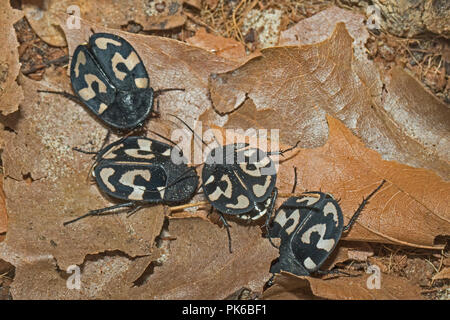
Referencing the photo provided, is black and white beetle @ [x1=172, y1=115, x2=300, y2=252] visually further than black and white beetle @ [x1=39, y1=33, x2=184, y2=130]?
No

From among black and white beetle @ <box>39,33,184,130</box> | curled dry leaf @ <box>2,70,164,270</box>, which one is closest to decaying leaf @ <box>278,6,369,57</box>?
black and white beetle @ <box>39,33,184,130</box>

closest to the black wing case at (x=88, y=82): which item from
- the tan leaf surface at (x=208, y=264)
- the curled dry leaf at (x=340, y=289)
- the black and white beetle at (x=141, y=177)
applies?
the black and white beetle at (x=141, y=177)

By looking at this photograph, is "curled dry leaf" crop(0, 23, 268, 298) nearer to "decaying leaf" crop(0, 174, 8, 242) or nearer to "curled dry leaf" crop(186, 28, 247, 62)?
"decaying leaf" crop(0, 174, 8, 242)

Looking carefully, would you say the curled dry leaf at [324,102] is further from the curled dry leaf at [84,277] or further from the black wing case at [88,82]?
the curled dry leaf at [84,277]

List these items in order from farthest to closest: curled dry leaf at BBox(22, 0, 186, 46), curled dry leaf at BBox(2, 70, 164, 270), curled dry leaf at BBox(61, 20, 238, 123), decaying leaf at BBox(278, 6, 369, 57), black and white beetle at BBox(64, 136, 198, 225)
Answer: decaying leaf at BBox(278, 6, 369, 57), curled dry leaf at BBox(22, 0, 186, 46), curled dry leaf at BBox(61, 20, 238, 123), black and white beetle at BBox(64, 136, 198, 225), curled dry leaf at BBox(2, 70, 164, 270)

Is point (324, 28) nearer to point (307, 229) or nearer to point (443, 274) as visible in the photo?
point (307, 229)

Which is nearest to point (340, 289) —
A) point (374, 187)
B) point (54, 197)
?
point (374, 187)
